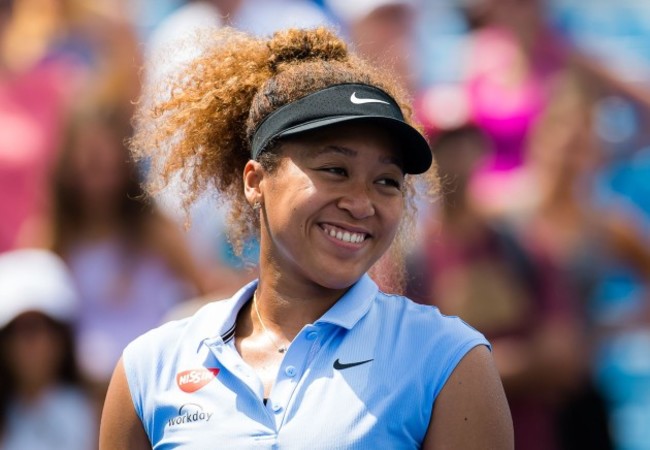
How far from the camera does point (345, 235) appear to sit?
2.51 metres

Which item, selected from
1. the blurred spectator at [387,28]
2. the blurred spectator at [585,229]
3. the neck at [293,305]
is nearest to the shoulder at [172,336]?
the neck at [293,305]

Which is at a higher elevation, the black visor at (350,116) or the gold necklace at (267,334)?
the black visor at (350,116)

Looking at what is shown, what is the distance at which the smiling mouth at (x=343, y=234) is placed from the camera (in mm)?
2506

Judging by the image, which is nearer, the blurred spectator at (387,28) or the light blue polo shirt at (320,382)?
the light blue polo shirt at (320,382)

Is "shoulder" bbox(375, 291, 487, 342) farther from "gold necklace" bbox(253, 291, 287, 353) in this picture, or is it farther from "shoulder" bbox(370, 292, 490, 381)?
"gold necklace" bbox(253, 291, 287, 353)

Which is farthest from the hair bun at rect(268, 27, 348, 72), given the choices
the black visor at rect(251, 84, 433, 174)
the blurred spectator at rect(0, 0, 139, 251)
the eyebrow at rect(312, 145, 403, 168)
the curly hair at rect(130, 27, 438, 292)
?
the blurred spectator at rect(0, 0, 139, 251)

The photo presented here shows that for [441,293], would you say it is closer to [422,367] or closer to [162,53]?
[162,53]

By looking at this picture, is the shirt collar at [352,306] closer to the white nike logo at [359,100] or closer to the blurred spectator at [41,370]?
the white nike logo at [359,100]

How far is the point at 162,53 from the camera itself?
329 centimetres

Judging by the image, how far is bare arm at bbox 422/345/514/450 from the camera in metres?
2.35

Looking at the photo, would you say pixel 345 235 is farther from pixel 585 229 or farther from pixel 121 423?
pixel 585 229

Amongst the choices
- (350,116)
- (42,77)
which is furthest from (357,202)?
(42,77)

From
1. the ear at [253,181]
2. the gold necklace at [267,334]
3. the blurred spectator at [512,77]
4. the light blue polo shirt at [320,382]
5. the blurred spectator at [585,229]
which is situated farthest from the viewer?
the blurred spectator at [512,77]

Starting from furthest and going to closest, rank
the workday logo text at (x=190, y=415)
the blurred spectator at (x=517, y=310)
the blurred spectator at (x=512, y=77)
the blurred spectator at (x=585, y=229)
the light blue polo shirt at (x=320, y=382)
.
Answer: the blurred spectator at (x=512, y=77) → the blurred spectator at (x=585, y=229) → the blurred spectator at (x=517, y=310) → the workday logo text at (x=190, y=415) → the light blue polo shirt at (x=320, y=382)
